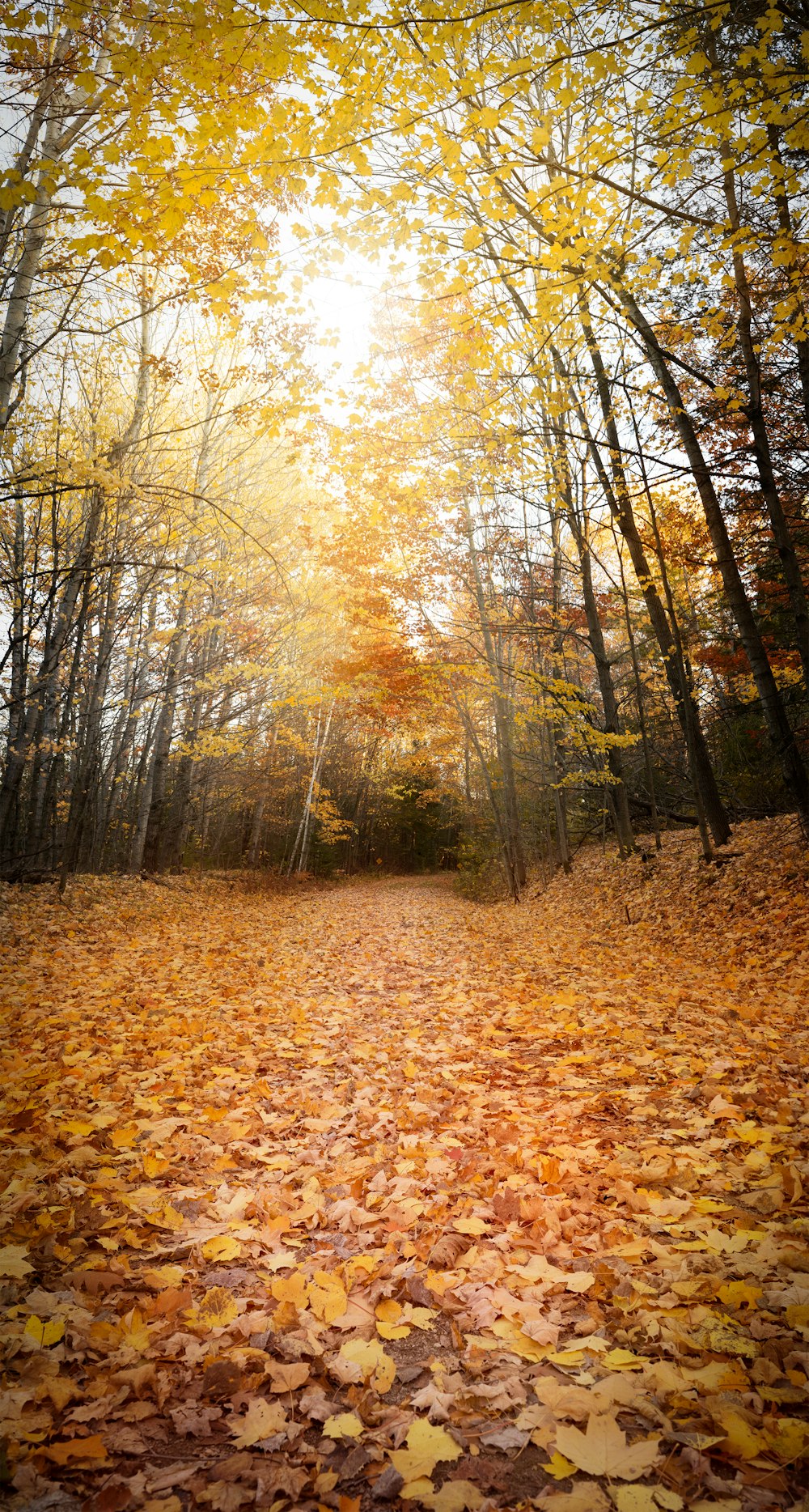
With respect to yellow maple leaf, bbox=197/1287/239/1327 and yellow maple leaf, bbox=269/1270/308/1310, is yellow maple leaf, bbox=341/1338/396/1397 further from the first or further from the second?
yellow maple leaf, bbox=197/1287/239/1327

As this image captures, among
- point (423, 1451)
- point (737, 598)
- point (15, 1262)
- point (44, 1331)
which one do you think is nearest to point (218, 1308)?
point (44, 1331)

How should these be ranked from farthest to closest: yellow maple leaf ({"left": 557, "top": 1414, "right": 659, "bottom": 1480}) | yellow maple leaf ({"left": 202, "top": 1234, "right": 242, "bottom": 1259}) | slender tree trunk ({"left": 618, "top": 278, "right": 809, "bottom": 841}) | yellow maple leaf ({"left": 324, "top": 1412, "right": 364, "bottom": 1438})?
1. slender tree trunk ({"left": 618, "top": 278, "right": 809, "bottom": 841})
2. yellow maple leaf ({"left": 202, "top": 1234, "right": 242, "bottom": 1259})
3. yellow maple leaf ({"left": 324, "top": 1412, "right": 364, "bottom": 1438})
4. yellow maple leaf ({"left": 557, "top": 1414, "right": 659, "bottom": 1480})

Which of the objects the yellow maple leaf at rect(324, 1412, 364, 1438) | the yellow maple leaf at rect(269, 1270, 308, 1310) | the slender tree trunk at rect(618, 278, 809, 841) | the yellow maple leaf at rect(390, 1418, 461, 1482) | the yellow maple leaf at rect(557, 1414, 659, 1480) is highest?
the slender tree trunk at rect(618, 278, 809, 841)

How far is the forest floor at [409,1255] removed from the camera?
1.46 metres

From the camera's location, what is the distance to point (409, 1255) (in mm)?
2230

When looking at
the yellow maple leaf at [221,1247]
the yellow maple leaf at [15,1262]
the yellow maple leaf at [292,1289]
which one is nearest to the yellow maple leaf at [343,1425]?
the yellow maple leaf at [292,1289]

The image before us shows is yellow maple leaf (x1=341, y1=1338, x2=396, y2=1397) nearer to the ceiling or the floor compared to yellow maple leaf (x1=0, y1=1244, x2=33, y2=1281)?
nearer to the ceiling

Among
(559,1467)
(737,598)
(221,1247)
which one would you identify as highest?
(737,598)

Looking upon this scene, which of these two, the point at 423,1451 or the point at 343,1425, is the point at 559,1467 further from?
the point at 343,1425

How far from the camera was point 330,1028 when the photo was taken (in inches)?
201

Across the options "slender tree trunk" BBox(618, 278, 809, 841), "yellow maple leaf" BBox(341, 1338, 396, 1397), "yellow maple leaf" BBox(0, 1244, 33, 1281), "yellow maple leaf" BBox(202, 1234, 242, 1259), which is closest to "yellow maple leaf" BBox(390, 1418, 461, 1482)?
"yellow maple leaf" BBox(341, 1338, 396, 1397)

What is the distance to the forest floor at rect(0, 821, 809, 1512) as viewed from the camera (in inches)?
57.3

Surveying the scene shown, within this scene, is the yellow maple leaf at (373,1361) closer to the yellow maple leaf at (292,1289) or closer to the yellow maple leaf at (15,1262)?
the yellow maple leaf at (292,1289)

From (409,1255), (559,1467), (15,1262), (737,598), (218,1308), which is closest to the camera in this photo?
(559,1467)
